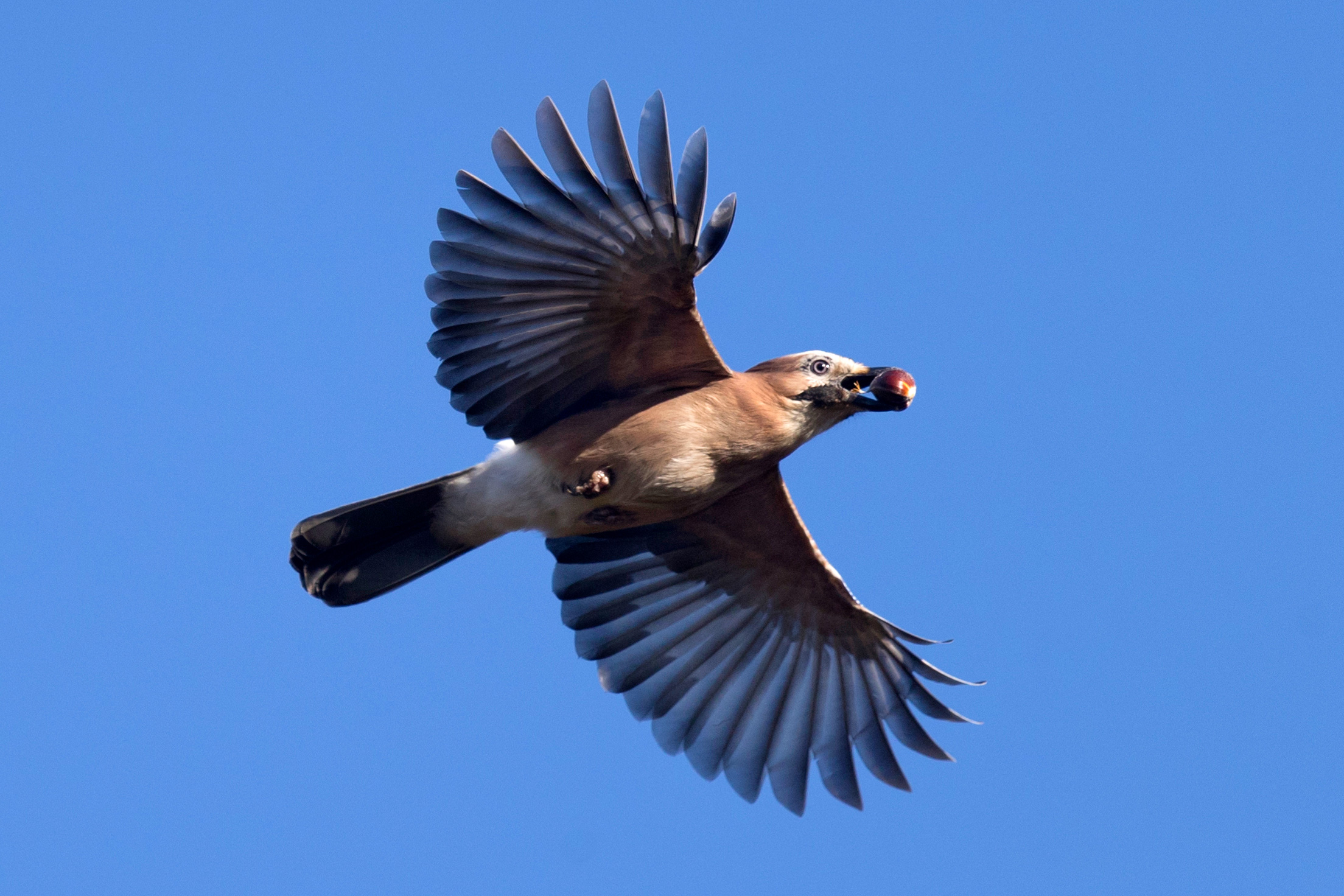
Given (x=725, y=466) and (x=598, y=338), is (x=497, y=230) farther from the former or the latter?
(x=725, y=466)

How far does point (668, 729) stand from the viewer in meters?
7.66

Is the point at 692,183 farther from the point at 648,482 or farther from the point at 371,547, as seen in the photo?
the point at 371,547

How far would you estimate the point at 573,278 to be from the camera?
6.44 m

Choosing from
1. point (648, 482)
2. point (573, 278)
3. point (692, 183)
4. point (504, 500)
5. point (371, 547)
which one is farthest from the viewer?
point (371, 547)

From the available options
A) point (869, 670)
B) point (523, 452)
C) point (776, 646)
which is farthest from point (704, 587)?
point (523, 452)

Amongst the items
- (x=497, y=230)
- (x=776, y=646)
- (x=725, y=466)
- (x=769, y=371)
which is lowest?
(x=776, y=646)

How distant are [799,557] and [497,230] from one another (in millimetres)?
2577

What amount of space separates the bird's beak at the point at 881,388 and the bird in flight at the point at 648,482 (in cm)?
1

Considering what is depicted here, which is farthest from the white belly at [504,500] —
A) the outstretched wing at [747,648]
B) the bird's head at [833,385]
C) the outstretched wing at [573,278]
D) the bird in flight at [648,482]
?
the bird's head at [833,385]

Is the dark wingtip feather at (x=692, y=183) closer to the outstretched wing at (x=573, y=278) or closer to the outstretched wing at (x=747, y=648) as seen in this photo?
the outstretched wing at (x=573, y=278)

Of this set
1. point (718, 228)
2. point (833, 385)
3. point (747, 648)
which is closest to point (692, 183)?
point (718, 228)

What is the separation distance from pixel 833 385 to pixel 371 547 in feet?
8.28

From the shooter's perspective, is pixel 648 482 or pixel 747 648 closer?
pixel 648 482

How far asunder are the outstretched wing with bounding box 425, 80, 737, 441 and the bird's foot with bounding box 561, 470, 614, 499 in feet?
1.29
